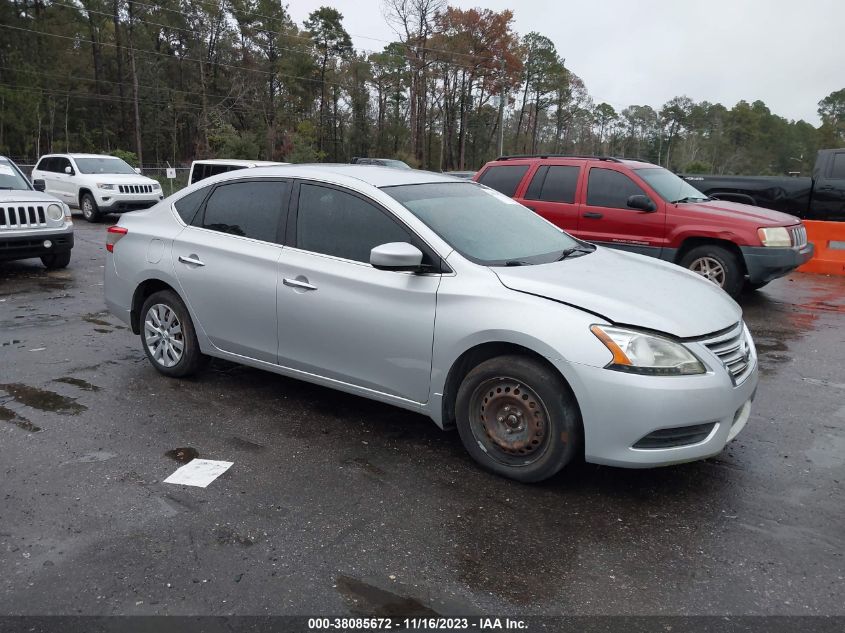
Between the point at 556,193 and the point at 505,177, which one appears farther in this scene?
the point at 505,177

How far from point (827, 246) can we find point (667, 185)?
443 centimetres

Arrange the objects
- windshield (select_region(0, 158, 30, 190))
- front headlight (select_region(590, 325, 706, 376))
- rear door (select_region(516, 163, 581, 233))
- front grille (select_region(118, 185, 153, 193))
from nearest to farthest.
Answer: front headlight (select_region(590, 325, 706, 376)), rear door (select_region(516, 163, 581, 233)), windshield (select_region(0, 158, 30, 190)), front grille (select_region(118, 185, 153, 193))

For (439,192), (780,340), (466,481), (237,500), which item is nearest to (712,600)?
(466,481)

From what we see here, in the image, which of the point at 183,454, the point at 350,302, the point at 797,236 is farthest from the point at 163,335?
the point at 797,236

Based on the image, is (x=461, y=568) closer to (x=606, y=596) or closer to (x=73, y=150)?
(x=606, y=596)

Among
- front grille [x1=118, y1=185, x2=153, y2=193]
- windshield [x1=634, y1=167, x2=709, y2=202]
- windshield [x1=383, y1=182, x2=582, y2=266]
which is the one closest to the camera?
windshield [x1=383, y1=182, x2=582, y2=266]

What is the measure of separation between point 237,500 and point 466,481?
48.9 inches

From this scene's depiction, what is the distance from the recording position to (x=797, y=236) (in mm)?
8625

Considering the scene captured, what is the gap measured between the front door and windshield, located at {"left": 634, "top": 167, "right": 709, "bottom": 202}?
5.75m

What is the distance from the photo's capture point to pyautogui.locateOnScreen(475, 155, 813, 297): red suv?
832 cm

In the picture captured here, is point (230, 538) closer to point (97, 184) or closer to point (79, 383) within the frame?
point (79, 383)

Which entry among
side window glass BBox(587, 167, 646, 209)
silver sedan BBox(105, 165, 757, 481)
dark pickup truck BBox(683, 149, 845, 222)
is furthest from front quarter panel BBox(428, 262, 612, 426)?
dark pickup truck BBox(683, 149, 845, 222)

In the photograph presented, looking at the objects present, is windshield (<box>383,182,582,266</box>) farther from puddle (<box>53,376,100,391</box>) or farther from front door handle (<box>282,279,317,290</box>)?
puddle (<box>53,376,100,391</box>)

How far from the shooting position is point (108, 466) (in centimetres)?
388
